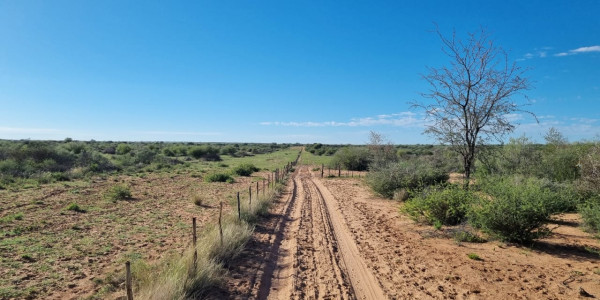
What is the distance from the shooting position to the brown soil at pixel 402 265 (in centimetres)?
599

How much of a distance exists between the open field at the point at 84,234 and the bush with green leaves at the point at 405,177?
349 inches

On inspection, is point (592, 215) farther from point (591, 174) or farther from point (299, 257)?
point (299, 257)

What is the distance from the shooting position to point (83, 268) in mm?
7203

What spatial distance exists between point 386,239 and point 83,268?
8143 mm

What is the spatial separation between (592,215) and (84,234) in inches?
587

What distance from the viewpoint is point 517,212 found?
788 centimetres

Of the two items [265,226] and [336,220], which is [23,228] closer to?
[265,226]

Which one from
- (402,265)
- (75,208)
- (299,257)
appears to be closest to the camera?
(402,265)

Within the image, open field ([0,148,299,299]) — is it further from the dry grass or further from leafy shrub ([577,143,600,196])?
leafy shrub ([577,143,600,196])

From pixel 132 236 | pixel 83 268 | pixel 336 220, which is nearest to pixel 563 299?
pixel 336 220

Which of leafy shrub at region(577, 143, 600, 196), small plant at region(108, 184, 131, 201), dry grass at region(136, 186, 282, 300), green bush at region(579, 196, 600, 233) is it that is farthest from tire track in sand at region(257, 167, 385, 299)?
small plant at region(108, 184, 131, 201)

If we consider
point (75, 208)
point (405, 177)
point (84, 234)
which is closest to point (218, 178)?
point (75, 208)

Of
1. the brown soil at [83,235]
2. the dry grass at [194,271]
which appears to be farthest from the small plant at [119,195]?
the dry grass at [194,271]

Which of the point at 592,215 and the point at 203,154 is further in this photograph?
the point at 203,154
